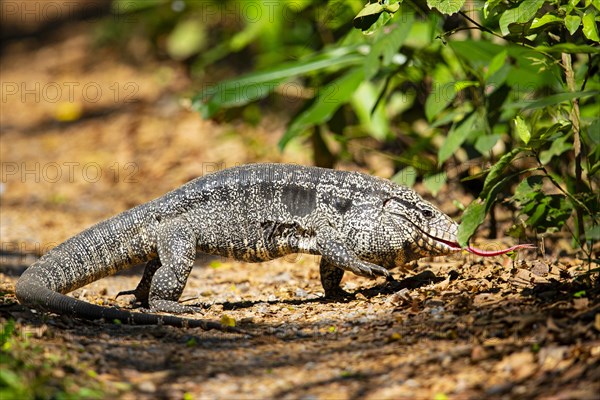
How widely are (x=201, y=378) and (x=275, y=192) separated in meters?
2.42

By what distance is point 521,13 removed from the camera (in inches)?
214

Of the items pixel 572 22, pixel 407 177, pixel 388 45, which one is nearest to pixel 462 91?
pixel 407 177

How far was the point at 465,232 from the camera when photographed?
5.55 meters

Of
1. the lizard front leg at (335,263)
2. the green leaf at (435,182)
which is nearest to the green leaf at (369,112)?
the green leaf at (435,182)

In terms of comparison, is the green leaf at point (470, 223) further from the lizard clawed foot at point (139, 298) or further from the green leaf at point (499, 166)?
the lizard clawed foot at point (139, 298)

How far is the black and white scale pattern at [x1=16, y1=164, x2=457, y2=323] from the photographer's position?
642cm

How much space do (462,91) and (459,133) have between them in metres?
0.84

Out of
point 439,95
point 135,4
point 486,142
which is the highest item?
point 135,4

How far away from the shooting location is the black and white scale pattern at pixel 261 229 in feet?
21.1

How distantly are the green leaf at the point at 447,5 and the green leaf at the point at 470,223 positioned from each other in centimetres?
130

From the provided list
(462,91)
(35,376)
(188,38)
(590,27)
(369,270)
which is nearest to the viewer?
(35,376)

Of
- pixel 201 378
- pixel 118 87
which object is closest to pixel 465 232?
pixel 201 378

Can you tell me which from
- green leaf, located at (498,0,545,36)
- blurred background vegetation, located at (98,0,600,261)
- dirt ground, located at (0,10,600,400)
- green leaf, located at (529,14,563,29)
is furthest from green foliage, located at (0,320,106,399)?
green leaf, located at (529,14,563,29)

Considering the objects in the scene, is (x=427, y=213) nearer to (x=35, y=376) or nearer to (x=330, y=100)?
(x=330, y=100)
